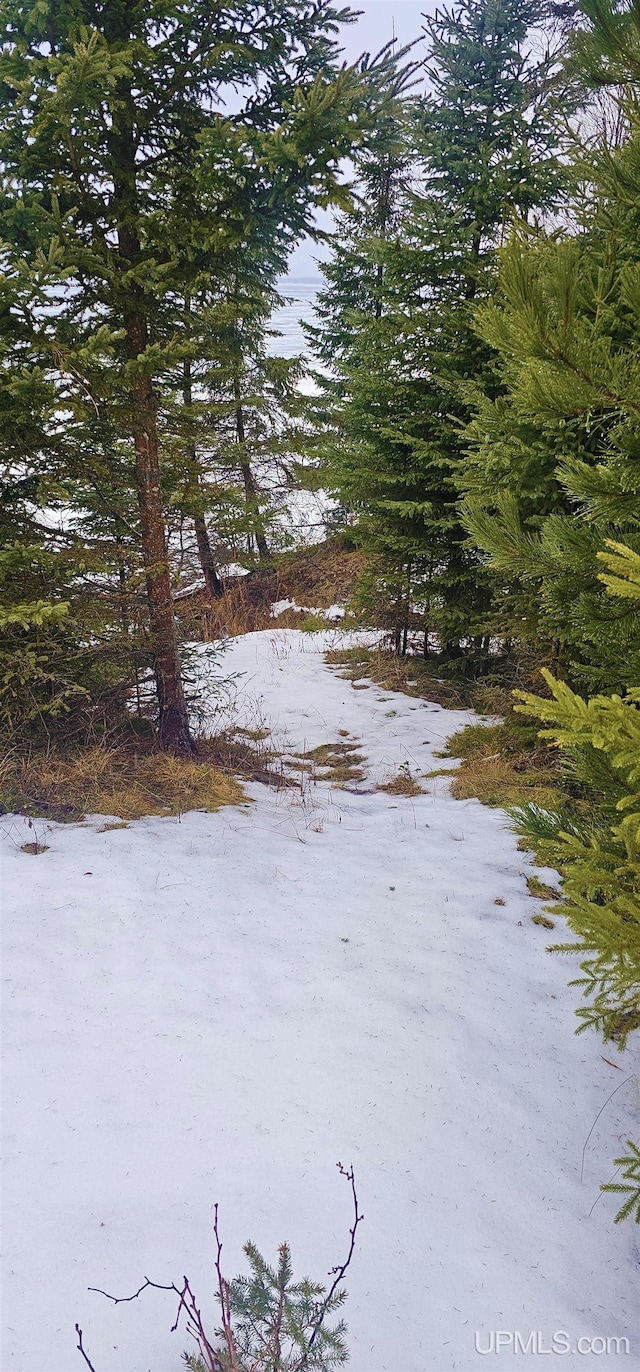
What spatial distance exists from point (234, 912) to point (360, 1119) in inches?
54.8

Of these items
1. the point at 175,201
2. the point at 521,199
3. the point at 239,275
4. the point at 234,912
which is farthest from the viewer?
the point at 521,199

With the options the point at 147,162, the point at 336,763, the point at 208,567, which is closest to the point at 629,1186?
the point at 336,763

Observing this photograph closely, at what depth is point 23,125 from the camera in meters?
4.34

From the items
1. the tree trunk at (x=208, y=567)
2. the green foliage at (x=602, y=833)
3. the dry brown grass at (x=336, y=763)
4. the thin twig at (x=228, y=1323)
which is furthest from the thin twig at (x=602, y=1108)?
the tree trunk at (x=208, y=567)

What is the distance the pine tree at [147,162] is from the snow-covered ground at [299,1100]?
284cm

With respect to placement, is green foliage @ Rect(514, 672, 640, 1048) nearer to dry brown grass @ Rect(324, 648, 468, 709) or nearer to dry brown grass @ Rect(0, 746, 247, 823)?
dry brown grass @ Rect(0, 746, 247, 823)

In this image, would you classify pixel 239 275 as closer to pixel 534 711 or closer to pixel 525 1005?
pixel 534 711

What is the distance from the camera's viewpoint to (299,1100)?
9.21 feet

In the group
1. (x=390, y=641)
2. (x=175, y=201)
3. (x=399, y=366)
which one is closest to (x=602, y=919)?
(x=175, y=201)

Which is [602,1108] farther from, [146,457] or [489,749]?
[146,457]

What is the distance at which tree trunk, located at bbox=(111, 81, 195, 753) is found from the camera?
484 cm

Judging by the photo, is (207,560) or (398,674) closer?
(398,674)
